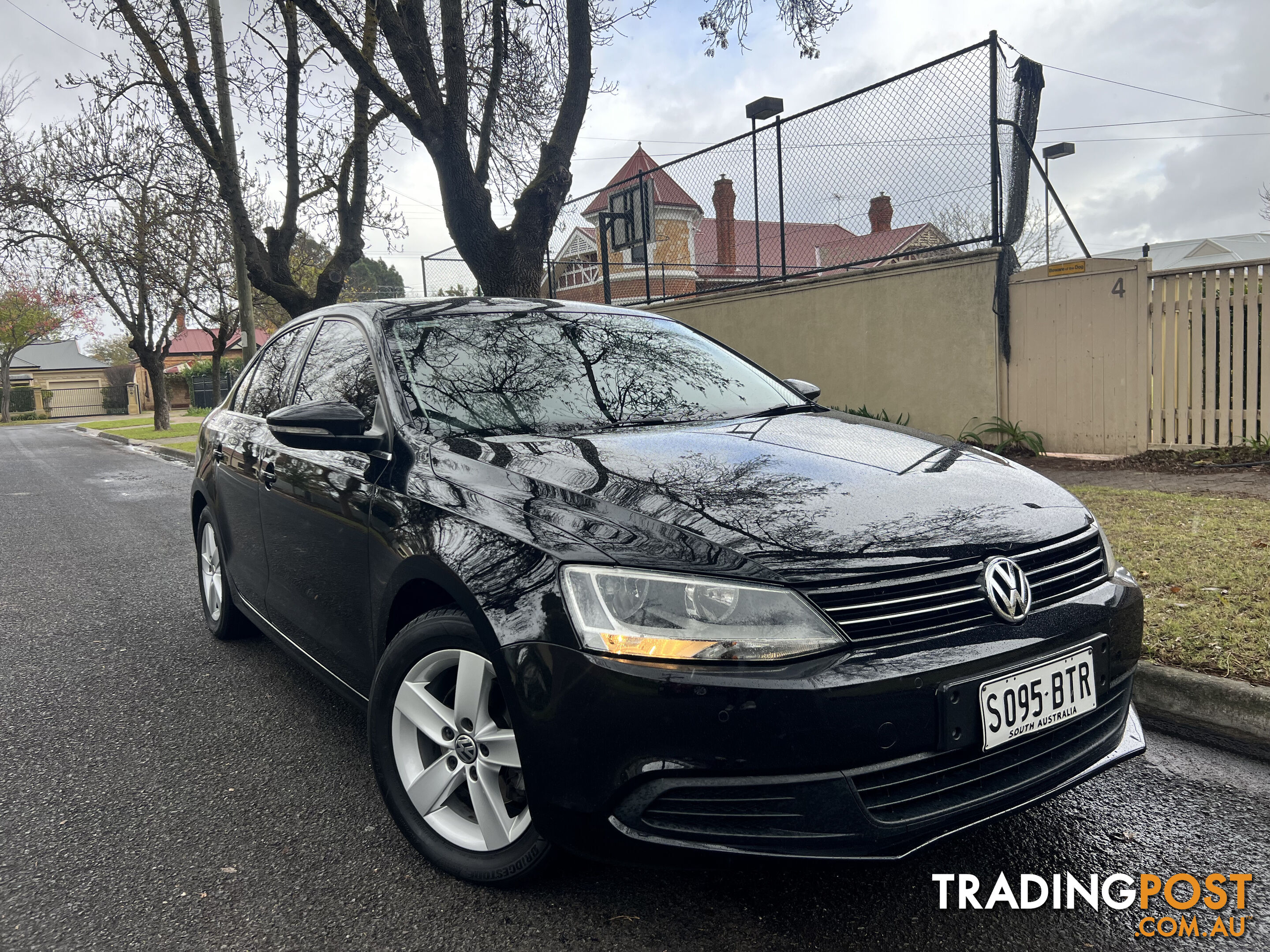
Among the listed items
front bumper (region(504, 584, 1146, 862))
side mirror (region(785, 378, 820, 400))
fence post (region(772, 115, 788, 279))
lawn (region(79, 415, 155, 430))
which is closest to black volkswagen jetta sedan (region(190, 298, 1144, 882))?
front bumper (region(504, 584, 1146, 862))

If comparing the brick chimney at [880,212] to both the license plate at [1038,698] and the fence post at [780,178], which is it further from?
the license plate at [1038,698]

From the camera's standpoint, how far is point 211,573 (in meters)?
4.66

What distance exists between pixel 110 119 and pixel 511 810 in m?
20.9

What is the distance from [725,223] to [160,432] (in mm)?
20638

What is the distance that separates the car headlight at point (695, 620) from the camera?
6.21 ft

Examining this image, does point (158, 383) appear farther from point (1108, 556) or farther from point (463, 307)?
point (1108, 556)

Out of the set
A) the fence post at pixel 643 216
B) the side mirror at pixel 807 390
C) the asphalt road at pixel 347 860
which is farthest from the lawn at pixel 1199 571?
the fence post at pixel 643 216

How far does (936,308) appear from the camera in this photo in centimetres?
925

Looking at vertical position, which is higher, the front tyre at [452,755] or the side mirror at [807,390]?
the side mirror at [807,390]

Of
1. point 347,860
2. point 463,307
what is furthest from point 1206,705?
point 463,307

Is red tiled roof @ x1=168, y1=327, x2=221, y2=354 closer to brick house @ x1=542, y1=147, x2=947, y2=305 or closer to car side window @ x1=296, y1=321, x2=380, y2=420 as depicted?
brick house @ x1=542, y1=147, x2=947, y2=305

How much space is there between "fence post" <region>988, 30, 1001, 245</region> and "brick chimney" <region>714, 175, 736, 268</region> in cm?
353

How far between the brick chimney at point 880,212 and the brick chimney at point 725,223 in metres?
2.27

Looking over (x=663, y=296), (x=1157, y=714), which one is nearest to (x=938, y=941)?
(x=1157, y=714)
